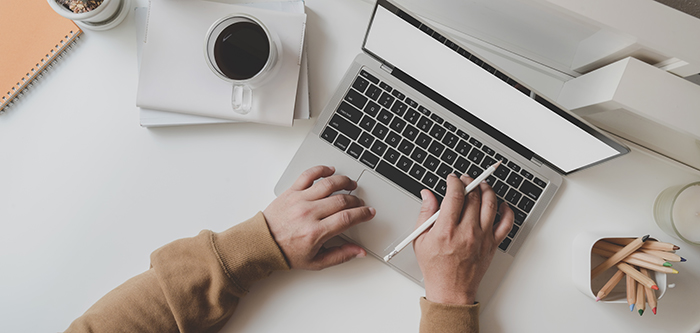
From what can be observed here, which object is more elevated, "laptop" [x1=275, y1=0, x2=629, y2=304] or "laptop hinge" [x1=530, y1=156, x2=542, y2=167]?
"laptop hinge" [x1=530, y1=156, x2=542, y2=167]

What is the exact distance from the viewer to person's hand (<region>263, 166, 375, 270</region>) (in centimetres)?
62

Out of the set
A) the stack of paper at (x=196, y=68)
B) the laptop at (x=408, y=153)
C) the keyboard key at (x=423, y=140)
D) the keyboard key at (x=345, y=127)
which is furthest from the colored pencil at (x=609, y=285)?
the stack of paper at (x=196, y=68)

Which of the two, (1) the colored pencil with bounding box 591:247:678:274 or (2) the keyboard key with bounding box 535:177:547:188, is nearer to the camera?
(1) the colored pencil with bounding box 591:247:678:274

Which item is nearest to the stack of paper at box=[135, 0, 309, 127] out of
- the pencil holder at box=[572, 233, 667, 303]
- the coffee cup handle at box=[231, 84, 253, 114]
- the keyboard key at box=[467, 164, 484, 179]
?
the coffee cup handle at box=[231, 84, 253, 114]

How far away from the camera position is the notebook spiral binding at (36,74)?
2.19 ft

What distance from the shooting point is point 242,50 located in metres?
0.62

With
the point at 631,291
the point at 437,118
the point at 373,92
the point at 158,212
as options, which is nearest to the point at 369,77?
the point at 373,92

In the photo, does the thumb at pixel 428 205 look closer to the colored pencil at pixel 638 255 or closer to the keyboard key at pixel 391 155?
the keyboard key at pixel 391 155

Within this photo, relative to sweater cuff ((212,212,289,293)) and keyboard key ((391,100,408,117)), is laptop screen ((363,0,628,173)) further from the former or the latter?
sweater cuff ((212,212,289,293))

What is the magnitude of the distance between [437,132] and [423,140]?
0.09 ft

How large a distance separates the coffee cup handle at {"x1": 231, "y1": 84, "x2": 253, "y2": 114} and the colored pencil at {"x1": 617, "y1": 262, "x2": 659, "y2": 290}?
682 millimetres

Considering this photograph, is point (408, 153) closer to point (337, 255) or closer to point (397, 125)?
point (397, 125)

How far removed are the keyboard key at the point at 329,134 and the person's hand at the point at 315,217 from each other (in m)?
0.05

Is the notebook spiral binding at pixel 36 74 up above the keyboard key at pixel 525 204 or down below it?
below
